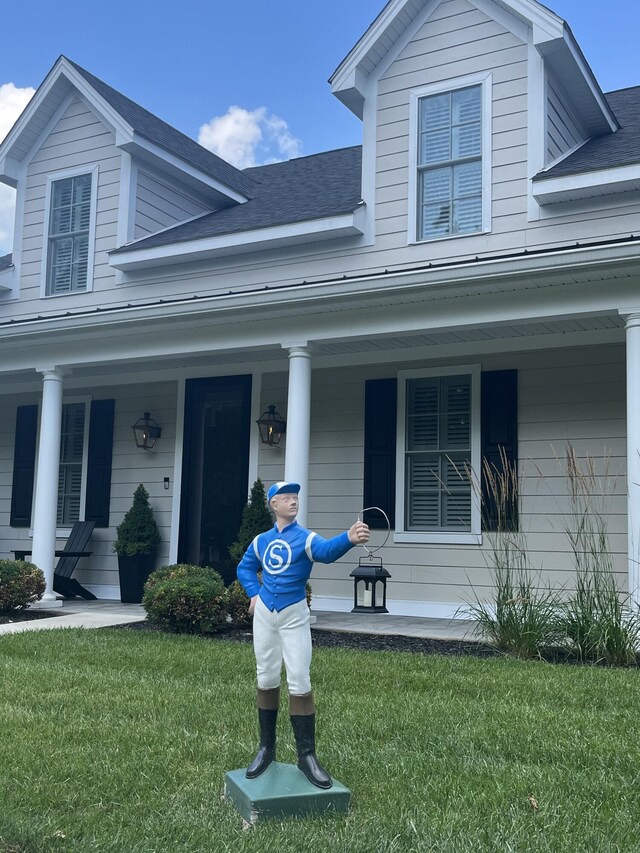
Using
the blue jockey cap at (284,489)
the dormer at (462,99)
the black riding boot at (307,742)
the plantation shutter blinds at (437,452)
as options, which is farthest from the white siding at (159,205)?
the black riding boot at (307,742)

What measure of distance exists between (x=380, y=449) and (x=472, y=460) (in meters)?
1.07

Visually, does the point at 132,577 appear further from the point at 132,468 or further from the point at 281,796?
the point at 281,796

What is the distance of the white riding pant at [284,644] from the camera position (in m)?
3.52

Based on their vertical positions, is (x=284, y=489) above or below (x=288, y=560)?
above

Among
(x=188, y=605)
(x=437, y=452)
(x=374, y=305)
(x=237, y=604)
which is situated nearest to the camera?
(x=188, y=605)

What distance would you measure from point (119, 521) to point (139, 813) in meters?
8.40

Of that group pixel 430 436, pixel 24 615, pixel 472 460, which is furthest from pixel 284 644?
pixel 24 615

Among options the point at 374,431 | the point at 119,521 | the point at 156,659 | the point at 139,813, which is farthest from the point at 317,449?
the point at 139,813

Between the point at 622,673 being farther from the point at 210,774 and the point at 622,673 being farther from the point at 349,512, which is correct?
the point at 349,512

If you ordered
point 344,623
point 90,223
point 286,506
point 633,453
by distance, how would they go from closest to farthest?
point 286,506
point 633,453
point 344,623
point 90,223

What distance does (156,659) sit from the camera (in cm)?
643

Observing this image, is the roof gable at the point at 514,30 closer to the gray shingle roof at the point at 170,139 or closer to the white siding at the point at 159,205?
the gray shingle roof at the point at 170,139

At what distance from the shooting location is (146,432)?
11312 mm

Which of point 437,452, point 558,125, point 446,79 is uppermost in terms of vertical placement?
point 446,79
